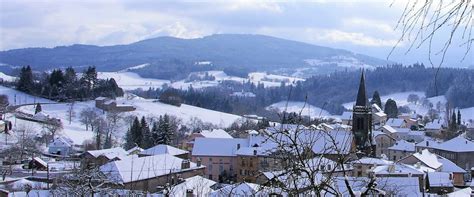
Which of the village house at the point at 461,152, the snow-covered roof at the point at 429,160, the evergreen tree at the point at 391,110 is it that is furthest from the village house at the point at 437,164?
the evergreen tree at the point at 391,110

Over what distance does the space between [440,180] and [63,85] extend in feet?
171

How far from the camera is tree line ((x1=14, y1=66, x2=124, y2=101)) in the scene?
227 feet

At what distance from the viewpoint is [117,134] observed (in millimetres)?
58781

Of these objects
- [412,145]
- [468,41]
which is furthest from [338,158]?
[412,145]

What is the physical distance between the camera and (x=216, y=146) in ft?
131

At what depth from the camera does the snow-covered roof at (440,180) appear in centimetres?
2541

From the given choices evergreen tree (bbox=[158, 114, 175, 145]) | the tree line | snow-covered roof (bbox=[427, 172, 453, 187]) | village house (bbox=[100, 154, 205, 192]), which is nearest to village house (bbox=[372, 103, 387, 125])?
evergreen tree (bbox=[158, 114, 175, 145])

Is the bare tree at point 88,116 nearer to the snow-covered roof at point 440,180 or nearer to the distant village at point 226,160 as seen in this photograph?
the distant village at point 226,160

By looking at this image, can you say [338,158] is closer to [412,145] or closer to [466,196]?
[466,196]

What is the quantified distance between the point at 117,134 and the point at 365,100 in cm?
2786

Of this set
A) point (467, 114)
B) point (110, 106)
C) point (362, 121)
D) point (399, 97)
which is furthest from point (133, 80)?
point (362, 121)

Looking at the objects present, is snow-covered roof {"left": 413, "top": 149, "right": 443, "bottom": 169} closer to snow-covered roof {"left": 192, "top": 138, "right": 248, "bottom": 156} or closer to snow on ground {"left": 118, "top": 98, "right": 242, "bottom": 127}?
snow-covered roof {"left": 192, "top": 138, "right": 248, "bottom": 156}

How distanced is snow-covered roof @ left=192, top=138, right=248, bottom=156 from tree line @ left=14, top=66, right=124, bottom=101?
3318cm

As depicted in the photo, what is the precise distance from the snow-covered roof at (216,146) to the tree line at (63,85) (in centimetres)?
3318
